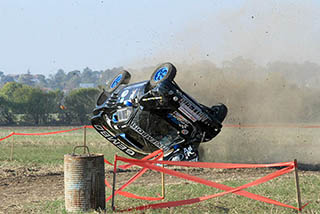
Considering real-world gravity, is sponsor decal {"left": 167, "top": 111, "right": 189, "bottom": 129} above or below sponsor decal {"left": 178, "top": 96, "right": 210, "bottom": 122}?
below

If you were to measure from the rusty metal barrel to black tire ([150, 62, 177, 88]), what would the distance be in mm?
5576

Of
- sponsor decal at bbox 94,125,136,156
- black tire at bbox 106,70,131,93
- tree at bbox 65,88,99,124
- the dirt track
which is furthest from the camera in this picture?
tree at bbox 65,88,99,124

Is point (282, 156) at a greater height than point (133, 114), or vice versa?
point (133, 114)

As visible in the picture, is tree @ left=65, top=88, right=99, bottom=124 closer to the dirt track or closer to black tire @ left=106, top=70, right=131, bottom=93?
black tire @ left=106, top=70, right=131, bottom=93

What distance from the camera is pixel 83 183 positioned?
7266 mm

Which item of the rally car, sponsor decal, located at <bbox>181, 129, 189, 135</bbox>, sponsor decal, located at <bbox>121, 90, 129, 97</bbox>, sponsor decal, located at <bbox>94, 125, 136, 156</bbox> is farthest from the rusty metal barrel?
sponsor decal, located at <bbox>94, 125, 136, 156</bbox>

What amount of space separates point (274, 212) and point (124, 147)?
714cm

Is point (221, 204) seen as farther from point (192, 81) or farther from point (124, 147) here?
point (192, 81)

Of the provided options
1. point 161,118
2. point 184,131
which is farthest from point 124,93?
point 184,131

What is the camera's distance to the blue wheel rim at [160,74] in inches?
504

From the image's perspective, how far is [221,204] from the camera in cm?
829

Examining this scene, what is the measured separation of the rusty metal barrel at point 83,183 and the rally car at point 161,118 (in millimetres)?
5374

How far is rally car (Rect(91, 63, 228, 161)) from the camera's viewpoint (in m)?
12.6

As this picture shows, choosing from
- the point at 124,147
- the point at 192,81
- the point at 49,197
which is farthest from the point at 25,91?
the point at 49,197
